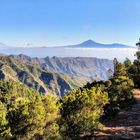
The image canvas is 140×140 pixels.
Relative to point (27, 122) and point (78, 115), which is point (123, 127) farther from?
point (27, 122)

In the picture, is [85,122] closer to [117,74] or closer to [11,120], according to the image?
[11,120]

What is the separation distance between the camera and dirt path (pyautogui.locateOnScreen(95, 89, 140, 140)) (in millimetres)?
43812

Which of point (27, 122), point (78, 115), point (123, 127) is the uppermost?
point (27, 122)

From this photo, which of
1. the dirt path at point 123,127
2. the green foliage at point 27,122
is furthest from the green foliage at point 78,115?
the green foliage at point 27,122

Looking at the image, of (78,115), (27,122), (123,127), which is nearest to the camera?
(27,122)

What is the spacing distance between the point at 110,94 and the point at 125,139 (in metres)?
19.5

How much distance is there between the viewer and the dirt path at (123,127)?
4381 centimetres

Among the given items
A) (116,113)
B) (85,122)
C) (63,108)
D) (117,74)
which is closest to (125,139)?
(85,122)

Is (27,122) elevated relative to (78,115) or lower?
elevated

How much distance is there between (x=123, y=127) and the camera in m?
49.6

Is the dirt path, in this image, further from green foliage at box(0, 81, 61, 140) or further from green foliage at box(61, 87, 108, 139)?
green foliage at box(0, 81, 61, 140)

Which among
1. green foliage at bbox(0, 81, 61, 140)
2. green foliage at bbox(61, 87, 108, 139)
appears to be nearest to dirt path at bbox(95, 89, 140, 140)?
green foliage at bbox(61, 87, 108, 139)

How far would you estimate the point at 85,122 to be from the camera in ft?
145

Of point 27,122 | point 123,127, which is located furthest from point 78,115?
point 27,122
